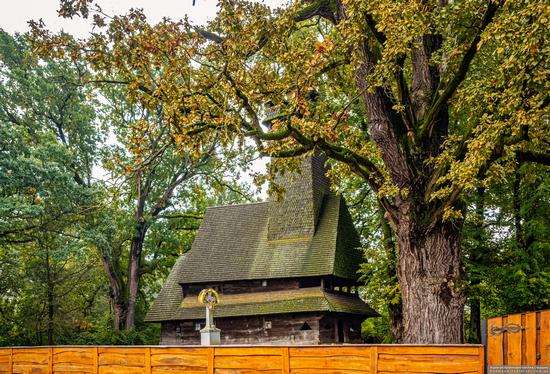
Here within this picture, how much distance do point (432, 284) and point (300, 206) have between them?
15.1 m

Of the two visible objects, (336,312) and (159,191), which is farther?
(159,191)

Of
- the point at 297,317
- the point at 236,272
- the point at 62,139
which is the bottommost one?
the point at 297,317

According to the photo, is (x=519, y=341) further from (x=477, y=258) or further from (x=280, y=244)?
(x=280, y=244)

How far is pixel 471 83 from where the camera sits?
37.3ft

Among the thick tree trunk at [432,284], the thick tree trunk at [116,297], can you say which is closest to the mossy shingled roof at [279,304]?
the thick tree trunk at [116,297]

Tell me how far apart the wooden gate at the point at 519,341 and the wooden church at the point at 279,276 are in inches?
655

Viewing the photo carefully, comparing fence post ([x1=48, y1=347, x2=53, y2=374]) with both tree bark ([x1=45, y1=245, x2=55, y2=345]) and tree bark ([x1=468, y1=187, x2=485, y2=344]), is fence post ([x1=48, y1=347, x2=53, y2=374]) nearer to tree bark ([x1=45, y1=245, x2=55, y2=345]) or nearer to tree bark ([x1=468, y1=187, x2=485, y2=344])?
tree bark ([x1=468, y1=187, x2=485, y2=344])

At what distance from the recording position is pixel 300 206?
2659cm

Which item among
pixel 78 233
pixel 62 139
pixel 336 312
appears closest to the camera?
pixel 336 312

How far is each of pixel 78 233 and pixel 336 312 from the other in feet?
39.0

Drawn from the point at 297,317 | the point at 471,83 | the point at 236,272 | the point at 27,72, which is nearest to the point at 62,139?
the point at 27,72

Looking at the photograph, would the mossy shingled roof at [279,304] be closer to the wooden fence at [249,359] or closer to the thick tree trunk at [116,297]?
the thick tree trunk at [116,297]

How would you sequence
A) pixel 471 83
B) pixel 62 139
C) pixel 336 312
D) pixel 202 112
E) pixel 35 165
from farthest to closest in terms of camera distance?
pixel 62 139 → pixel 336 312 → pixel 35 165 → pixel 202 112 → pixel 471 83

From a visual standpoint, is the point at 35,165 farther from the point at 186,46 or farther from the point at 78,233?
the point at 186,46
